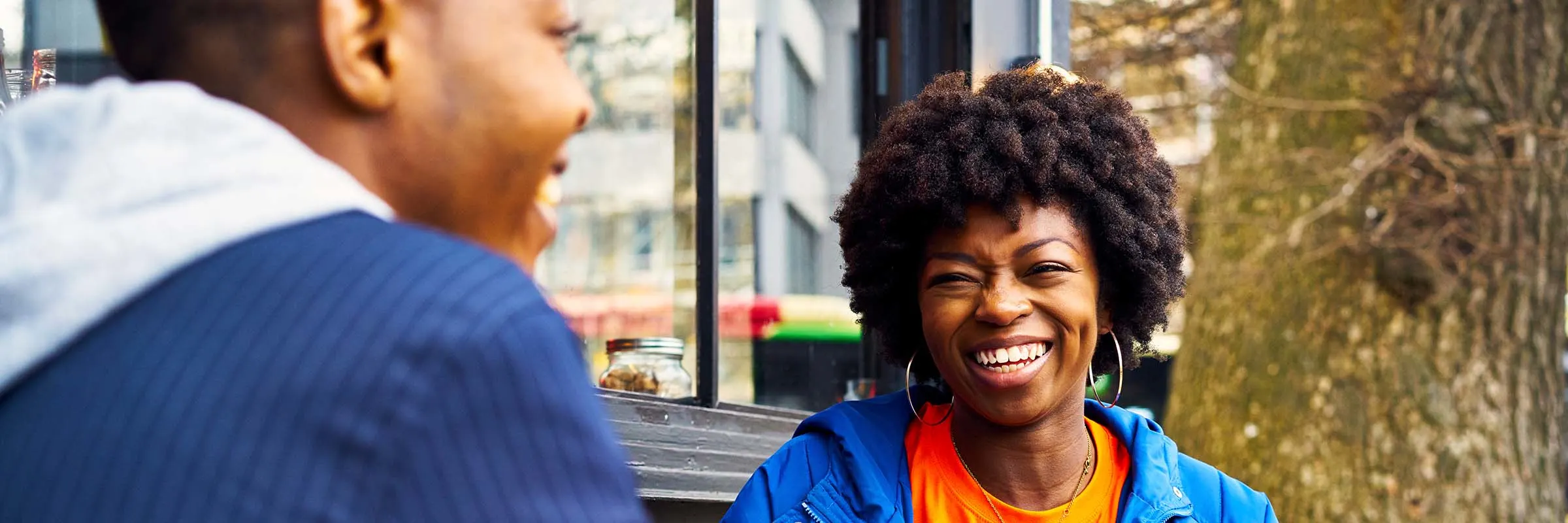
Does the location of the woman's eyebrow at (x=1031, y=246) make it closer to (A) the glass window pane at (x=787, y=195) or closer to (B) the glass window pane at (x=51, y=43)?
(B) the glass window pane at (x=51, y=43)

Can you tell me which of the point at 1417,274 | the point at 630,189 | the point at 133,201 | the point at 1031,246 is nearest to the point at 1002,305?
the point at 1031,246

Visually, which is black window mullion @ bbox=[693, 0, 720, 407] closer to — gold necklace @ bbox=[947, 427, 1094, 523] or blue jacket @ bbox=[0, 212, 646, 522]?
gold necklace @ bbox=[947, 427, 1094, 523]

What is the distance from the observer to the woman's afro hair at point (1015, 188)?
2609mm

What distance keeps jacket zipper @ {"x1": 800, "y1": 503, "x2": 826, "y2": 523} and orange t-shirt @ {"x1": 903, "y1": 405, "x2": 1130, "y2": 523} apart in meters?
0.18

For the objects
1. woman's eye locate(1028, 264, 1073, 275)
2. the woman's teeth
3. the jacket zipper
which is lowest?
the jacket zipper

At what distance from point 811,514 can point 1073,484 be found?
1.47ft

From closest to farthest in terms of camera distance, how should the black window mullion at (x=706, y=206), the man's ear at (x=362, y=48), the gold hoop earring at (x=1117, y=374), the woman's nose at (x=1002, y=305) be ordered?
1. the man's ear at (x=362, y=48)
2. the woman's nose at (x=1002, y=305)
3. the gold hoop earring at (x=1117, y=374)
4. the black window mullion at (x=706, y=206)

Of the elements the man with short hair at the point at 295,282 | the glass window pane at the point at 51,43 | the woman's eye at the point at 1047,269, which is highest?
the glass window pane at the point at 51,43

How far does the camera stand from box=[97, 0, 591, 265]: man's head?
0.91 meters

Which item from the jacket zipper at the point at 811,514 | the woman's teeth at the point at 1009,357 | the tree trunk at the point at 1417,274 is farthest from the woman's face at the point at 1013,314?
the tree trunk at the point at 1417,274

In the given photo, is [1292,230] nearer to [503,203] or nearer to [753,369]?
[753,369]

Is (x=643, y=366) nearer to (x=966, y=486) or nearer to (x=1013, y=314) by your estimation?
(x=966, y=486)

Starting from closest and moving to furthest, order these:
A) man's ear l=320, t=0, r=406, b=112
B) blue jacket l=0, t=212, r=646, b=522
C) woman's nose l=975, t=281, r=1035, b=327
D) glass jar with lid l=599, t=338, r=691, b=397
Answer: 1. blue jacket l=0, t=212, r=646, b=522
2. man's ear l=320, t=0, r=406, b=112
3. woman's nose l=975, t=281, r=1035, b=327
4. glass jar with lid l=599, t=338, r=691, b=397

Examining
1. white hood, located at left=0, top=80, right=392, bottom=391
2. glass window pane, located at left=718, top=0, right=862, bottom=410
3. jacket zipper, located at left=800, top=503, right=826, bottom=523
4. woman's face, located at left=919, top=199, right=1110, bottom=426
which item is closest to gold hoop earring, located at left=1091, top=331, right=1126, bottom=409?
woman's face, located at left=919, top=199, right=1110, bottom=426
